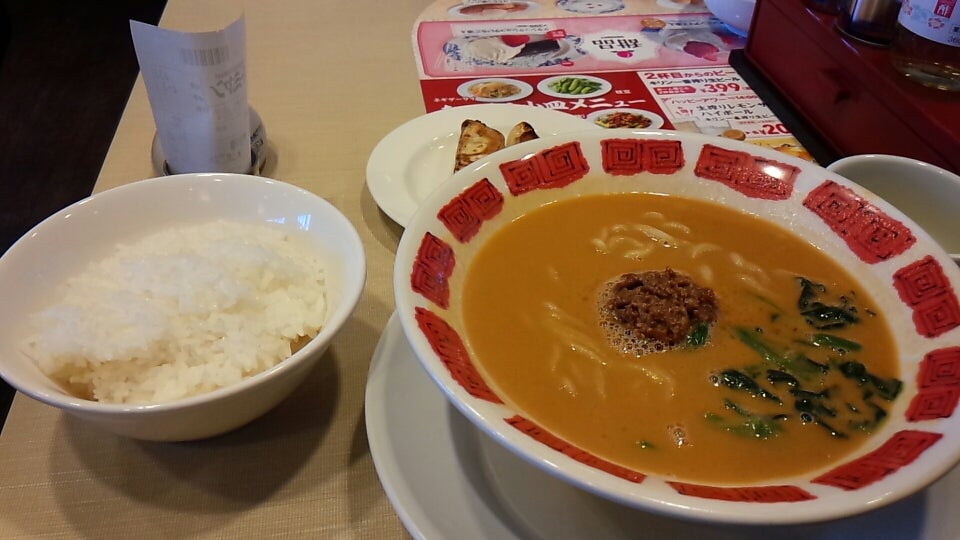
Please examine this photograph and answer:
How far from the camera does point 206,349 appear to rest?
125 cm

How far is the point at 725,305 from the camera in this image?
1354 mm

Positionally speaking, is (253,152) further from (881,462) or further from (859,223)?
(881,462)

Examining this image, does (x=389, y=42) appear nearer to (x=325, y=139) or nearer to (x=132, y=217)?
(x=325, y=139)

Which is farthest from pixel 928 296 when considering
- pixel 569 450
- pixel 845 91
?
pixel 845 91

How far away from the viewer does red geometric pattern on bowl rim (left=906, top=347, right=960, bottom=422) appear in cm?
98

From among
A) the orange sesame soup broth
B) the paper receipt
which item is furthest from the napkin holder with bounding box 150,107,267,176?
the orange sesame soup broth

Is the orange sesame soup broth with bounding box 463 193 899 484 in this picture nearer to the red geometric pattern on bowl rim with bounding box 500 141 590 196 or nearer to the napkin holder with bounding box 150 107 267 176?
the red geometric pattern on bowl rim with bounding box 500 141 590 196

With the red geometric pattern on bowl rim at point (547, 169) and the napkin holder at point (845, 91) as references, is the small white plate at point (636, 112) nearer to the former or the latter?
the napkin holder at point (845, 91)

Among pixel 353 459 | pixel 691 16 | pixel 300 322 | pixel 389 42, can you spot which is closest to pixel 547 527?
pixel 353 459

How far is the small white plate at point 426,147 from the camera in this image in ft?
6.19

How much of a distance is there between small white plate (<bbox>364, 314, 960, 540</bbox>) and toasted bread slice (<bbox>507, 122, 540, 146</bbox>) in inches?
41.3

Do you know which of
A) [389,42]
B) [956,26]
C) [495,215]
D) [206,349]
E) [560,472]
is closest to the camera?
[560,472]

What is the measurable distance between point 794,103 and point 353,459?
1.97 m

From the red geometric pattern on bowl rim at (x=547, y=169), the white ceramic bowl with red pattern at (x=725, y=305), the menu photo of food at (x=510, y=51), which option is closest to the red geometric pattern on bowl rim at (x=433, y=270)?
the white ceramic bowl with red pattern at (x=725, y=305)
